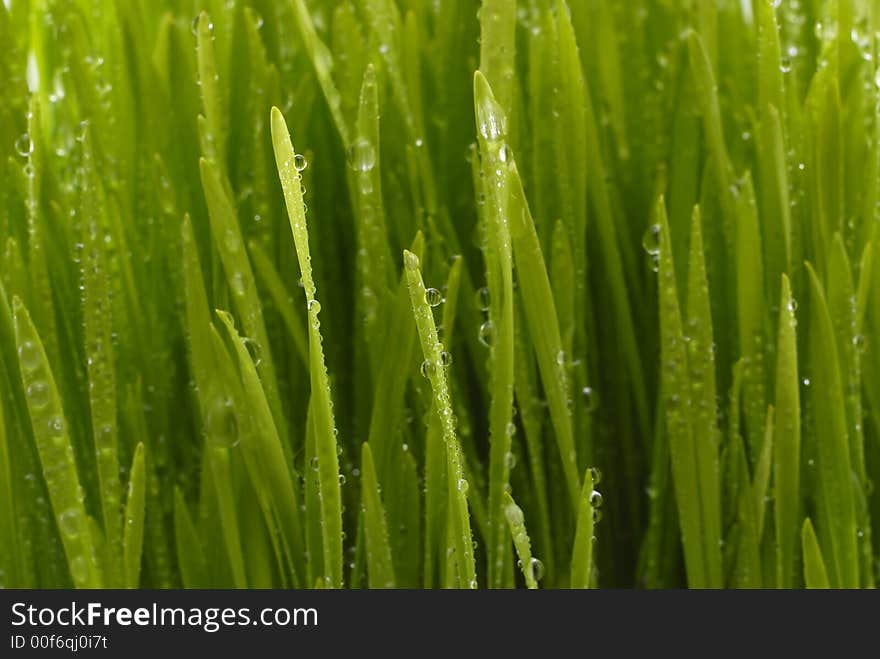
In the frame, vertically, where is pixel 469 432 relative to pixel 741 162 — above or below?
below

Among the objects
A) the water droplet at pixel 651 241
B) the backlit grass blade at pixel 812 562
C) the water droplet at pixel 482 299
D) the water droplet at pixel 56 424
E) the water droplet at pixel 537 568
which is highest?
the water droplet at pixel 651 241

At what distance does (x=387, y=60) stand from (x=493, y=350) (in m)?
0.22

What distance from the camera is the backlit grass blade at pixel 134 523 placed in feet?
1.69

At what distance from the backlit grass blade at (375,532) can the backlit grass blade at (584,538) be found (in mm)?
111

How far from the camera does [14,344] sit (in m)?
0.57

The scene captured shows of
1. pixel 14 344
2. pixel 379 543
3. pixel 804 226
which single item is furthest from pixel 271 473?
pixel 804 226

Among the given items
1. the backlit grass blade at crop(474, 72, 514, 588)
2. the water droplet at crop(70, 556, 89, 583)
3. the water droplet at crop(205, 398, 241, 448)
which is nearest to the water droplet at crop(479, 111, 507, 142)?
the backlit grass blade at crop(474, 72, 514, 588)

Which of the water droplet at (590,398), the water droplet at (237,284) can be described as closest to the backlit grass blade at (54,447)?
the water droplet at (237,284)

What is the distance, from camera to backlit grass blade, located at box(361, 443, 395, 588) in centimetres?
52

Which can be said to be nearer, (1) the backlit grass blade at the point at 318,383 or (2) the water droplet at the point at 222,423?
(1) the backlit grass blade at the point at 318,383

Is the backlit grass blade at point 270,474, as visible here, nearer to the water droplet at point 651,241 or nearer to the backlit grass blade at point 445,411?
the backlit grass blade at point 445,411

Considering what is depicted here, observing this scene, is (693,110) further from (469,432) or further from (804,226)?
(469,432)

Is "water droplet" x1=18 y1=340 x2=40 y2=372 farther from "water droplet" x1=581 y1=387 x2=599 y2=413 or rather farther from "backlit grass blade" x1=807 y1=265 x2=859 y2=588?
"backlit grass blade" x1=807 y1=265 x2=859 y2=588

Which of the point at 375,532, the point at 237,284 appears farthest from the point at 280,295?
the point at 375,532
